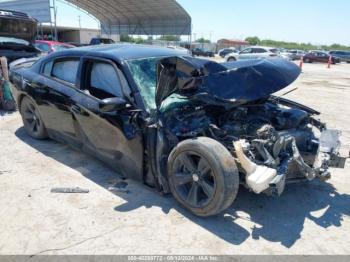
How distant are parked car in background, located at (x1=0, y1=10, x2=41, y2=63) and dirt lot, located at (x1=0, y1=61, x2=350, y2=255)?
6254 mm

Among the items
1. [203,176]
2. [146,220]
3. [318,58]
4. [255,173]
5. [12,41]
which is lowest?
[146,220]

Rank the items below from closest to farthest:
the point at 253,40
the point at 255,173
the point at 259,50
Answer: the point at 255,173 → the point at 259,50 → the point at 253,40

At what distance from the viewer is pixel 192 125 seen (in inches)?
140

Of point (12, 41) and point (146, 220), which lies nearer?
point (146, 220)

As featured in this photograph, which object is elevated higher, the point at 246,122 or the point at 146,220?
the point at 246,122

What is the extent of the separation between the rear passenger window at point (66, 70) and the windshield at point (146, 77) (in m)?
0.93

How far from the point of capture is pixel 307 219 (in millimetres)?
3404

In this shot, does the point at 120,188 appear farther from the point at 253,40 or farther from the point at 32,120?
the point at 253,40

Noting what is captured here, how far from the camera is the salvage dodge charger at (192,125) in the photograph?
10.4 feet

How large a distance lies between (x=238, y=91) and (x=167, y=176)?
1.21 meters

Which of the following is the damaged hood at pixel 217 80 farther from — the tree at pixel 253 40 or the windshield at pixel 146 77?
the tree at pixel 253 40

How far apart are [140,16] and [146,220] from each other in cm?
5049

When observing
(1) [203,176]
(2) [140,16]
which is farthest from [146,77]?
(2) [140,16]

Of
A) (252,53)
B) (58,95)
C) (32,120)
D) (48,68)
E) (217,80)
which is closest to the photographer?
(217,80)
